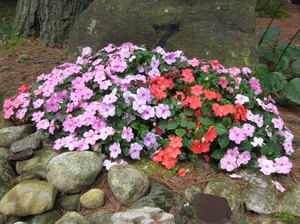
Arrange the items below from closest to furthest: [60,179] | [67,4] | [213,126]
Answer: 1. [60,179]
2. [213,126]
3. [67,4]

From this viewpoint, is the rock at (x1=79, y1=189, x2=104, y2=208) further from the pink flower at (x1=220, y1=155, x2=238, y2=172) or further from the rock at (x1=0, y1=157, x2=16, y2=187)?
the pink flower at (x1=220, y1=155, x2=238, y2=172)

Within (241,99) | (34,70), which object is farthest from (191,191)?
(34,70)

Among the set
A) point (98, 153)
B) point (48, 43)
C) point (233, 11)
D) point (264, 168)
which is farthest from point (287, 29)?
point (98, 153)

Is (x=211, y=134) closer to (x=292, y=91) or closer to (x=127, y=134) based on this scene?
(x=127, y=134)

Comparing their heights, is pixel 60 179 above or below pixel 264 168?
above

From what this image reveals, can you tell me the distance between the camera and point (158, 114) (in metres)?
2.78

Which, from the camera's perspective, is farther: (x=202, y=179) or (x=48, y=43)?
(x=48, y=43)

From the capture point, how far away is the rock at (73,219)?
7.16 feet

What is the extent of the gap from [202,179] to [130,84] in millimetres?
965

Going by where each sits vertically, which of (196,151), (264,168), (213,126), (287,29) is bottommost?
(287,29)

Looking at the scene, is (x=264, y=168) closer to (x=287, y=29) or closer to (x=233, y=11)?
(x=233, y=11)

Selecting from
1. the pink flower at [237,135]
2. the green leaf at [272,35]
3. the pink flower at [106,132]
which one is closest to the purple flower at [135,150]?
the pink flower at [106,132]

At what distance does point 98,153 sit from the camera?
8.97ft

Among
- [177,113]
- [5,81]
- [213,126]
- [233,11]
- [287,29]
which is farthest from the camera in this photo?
[287,29]
